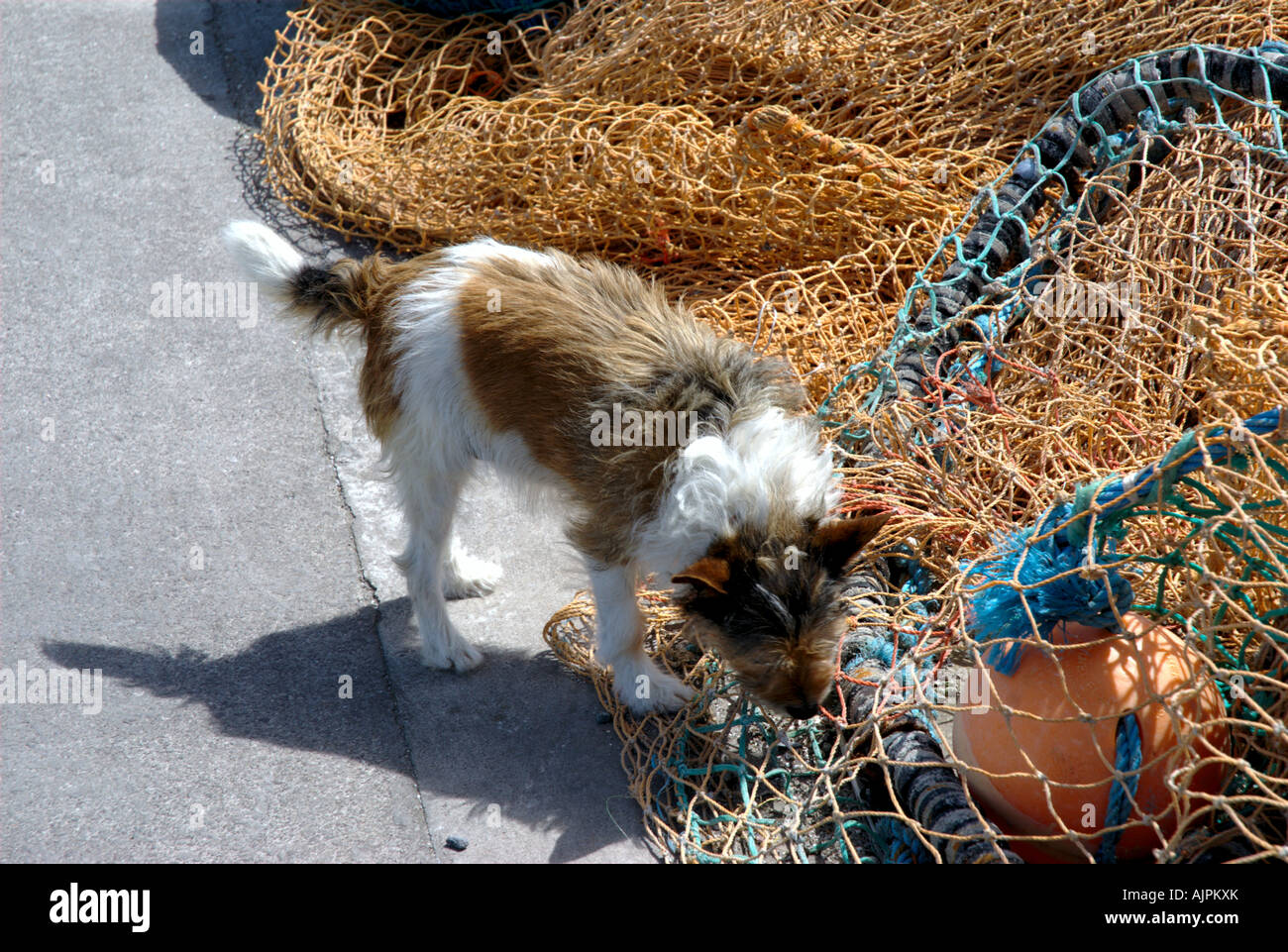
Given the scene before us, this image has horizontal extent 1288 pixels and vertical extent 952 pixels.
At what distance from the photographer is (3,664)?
13.6 ft

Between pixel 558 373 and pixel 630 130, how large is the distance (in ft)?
9.29

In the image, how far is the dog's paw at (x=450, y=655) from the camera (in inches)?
169

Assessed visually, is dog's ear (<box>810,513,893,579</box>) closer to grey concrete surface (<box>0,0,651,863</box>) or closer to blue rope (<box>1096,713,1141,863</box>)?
blue rope (<box>1096,713,1141,863</box>)

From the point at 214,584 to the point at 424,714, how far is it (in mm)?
1197

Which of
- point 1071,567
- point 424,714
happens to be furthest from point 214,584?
point 1071,567

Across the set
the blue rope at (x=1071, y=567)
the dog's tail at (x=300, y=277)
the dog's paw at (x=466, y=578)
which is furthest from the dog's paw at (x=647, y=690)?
the dog's tail at (x=300, y=277)

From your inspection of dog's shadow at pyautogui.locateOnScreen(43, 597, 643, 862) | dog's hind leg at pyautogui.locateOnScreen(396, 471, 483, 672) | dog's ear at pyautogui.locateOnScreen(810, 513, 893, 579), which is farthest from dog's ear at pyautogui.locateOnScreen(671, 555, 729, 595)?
dog's hind leg at pyautogui.locateOnScreen(396, 471, 483, 672)

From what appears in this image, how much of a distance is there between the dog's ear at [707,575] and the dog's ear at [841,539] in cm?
33

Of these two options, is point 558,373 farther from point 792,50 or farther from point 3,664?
point 792,50

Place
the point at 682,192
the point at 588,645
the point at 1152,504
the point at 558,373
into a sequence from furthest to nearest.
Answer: the point at 682,192 < the point at 588,645 < the point at 558,373 < the point at 1152,504

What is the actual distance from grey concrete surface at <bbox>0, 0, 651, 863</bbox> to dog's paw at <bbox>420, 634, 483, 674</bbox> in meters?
0.06

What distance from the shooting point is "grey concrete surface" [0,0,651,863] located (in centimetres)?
373

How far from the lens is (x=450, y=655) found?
4305 millimetres
